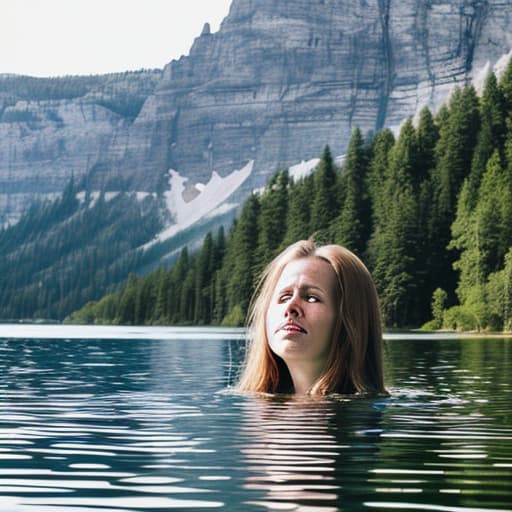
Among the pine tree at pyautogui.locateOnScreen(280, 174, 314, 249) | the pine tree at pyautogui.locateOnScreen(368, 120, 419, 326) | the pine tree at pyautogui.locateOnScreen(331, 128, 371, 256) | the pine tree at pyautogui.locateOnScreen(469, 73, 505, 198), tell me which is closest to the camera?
the pine tree at pyautogui.locateOnScreen(368, 120, 419, 326)

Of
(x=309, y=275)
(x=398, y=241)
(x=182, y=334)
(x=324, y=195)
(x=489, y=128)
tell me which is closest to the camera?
(x=309, y=275)

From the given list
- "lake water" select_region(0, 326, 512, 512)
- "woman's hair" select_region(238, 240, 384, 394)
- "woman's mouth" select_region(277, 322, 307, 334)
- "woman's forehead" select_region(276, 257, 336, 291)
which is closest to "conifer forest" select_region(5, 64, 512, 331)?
"lake water" select_region(0, 326, 512, 512)

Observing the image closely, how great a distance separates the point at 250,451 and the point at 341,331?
2.69 meters

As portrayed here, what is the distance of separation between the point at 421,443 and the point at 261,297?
2.66 metres

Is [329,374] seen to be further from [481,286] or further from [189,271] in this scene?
[189,271]

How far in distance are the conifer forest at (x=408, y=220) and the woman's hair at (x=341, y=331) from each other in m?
79.8

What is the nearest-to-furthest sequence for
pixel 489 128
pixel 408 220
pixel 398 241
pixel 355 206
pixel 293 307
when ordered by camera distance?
pixel 293 307, pixel 398 241, pixel 408 220, pixel 489 128, pixel 355 206

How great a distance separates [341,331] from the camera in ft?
42.6

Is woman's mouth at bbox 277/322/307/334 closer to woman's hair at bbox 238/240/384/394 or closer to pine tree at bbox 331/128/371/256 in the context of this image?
woman's hair at bbox 238/240/384/394

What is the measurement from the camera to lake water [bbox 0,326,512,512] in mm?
7871

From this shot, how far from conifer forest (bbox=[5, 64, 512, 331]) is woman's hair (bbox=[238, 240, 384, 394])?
79.8m

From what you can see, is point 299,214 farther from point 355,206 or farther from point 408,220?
point 408,220

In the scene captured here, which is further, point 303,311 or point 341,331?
point 341,331

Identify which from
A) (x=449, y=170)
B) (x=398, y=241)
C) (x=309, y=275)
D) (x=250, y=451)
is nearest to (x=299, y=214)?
(x=449, y=170)
